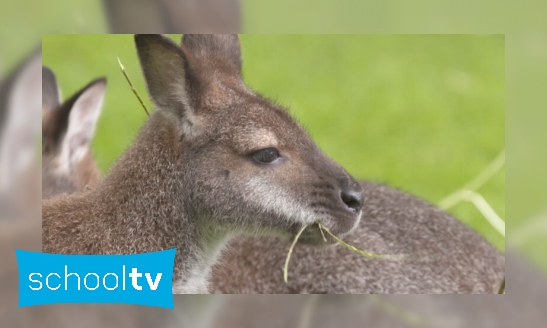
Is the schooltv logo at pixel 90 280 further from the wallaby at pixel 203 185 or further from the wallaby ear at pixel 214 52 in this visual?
the wallaby ear at pixel 214 52

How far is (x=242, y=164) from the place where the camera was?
3.75 meters

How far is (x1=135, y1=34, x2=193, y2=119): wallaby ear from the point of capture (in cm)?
352

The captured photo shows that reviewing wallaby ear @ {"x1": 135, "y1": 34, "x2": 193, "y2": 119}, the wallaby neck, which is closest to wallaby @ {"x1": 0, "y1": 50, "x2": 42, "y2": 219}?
the wallaby neck

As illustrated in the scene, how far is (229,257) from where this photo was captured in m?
4.78

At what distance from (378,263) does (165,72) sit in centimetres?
198

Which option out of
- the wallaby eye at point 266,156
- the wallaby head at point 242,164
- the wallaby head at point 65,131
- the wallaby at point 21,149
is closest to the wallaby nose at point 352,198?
the wallaby head at point 242,164

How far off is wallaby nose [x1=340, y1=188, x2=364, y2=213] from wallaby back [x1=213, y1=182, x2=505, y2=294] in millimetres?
978

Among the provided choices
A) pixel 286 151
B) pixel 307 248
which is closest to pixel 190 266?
pixel 286 151

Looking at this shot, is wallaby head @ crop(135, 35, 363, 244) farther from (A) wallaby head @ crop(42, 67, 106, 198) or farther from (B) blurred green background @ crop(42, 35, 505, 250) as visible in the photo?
(B) blurred green background @ crop(42, 35, 505, 250)

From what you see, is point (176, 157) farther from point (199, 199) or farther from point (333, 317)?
point (333, 317)

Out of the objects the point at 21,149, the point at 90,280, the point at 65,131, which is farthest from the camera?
the point at 65,131

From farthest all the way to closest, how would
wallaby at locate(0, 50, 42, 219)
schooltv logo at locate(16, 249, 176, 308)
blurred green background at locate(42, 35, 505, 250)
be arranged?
blurred green background at locate(42, 35, 505, 250)
wallaby at locate(0, 50, 42, 219)
schooltv logo at locate(16, 249, 176, 308)

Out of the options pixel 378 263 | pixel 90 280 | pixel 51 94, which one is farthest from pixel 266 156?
pixel 51 94

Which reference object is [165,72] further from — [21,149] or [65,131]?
[65,131]
